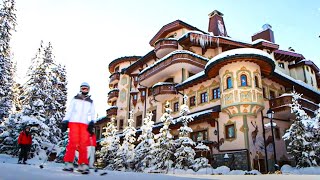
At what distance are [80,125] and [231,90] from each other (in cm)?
1538

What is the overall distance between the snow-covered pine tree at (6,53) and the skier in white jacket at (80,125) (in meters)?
19.9

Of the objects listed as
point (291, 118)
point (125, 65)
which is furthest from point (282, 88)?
point (125, 65)

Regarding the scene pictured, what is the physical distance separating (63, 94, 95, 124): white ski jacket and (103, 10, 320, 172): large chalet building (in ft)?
47.0

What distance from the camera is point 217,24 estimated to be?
31609 millimetres

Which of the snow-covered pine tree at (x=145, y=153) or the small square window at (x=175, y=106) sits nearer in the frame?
the snow-covered pine tree at (x=145, y=153)

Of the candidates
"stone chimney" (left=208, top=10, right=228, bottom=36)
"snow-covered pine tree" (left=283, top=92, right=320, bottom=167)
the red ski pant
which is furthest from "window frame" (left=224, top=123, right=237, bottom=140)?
the red ski pant

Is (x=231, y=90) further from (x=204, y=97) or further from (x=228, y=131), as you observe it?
(x=204, y=97)

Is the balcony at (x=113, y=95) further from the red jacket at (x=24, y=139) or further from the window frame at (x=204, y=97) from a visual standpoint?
the red jacket at (x=24, y=139)

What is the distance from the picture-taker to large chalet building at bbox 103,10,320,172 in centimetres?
1947

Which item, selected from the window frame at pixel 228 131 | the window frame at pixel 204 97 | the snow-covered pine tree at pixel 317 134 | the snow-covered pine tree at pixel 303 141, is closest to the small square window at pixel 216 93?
the window frame at pixel 204 97

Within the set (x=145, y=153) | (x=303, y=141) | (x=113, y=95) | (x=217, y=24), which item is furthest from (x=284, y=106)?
(x=113, y=95)

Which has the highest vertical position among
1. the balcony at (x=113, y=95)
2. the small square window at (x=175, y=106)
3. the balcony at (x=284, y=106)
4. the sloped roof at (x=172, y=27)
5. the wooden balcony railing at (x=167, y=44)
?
the sloped roof at (x=172, y=27)

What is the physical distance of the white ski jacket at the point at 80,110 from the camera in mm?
6279

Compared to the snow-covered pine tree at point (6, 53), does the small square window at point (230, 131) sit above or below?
below
